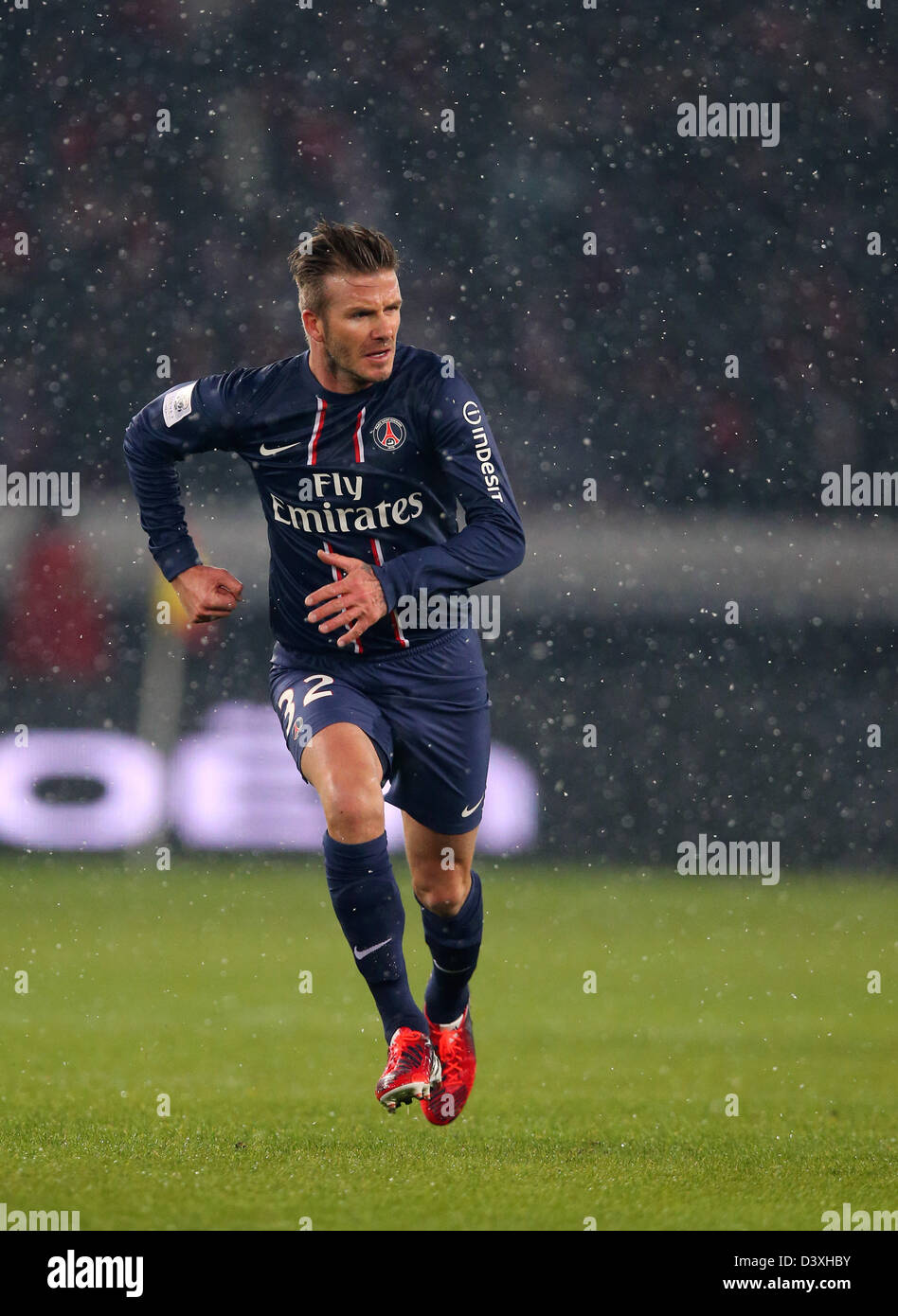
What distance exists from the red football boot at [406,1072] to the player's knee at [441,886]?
2.25ft

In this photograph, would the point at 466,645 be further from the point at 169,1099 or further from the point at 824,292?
the point at 824,292

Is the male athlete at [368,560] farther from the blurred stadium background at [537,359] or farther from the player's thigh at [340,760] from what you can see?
the blurred stadium background at [537,359]

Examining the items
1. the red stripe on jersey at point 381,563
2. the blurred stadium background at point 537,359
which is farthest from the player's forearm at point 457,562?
the blurred stadium background at point 537,359

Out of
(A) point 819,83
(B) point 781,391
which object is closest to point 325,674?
(B) point 781,391

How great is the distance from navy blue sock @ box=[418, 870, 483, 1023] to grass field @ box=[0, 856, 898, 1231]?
326 millimetres

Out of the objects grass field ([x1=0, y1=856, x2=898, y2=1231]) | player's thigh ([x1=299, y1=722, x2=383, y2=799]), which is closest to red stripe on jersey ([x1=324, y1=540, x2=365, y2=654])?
player's thigh ([x1=299, y1=722, x2=383, y2=799])

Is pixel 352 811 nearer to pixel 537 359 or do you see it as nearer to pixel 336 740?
pixel 336 740

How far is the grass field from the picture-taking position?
12.4 ft

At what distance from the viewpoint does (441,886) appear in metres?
4.41

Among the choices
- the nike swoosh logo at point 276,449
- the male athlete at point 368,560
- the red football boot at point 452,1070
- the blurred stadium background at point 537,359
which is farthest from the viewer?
the blurred stadium background at point 537,359

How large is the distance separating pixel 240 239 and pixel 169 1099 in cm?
834

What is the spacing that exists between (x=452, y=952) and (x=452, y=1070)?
0.31 m

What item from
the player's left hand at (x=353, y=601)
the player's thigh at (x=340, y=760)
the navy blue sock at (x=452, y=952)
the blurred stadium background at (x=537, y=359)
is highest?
the blurred stadium background at (x=537, y=359)

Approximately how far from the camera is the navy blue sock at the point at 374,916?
3.83 metres
